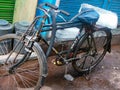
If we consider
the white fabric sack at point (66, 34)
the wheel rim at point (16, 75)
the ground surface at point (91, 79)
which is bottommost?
the ground surface at point (91, 79)

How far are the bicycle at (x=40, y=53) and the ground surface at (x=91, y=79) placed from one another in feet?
0.75

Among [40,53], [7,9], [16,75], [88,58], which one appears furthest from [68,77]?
[7,9]

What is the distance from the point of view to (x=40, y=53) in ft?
13.2

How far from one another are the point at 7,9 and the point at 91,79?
260 centimetres

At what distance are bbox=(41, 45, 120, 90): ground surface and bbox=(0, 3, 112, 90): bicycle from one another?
0.75ft

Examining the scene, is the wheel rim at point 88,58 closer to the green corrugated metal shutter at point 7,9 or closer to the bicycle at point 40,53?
the bicycle at point 40,53

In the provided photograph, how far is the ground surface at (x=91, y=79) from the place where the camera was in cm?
519

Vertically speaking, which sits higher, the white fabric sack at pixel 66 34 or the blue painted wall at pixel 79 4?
the blue painted wall at pixel 79 4

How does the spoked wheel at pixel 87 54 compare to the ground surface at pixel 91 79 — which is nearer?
the ground surface at pixel 91 79

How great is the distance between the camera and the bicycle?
13.4 ft

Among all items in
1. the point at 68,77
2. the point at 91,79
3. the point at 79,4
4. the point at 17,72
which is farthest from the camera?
the point at 79,4

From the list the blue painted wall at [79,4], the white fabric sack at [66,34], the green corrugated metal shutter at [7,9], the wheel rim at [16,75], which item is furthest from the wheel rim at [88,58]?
the green corrugated metal shutter at [7,9]

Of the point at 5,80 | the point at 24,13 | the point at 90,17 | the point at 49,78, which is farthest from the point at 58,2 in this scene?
the point at 5,80

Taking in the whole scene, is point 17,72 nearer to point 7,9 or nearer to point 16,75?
point 16,75
